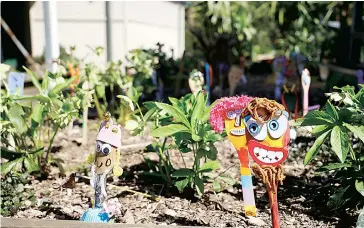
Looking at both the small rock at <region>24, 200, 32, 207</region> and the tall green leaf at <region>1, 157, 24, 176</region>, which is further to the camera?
the tall green leaf at <region>1, 157, 24, 176</region>

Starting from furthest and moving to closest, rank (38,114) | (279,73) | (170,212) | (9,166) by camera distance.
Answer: (279,73) < (38,114) < (9,166) < (170,212)

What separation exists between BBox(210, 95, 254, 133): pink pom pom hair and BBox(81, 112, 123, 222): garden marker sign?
45 centimetres

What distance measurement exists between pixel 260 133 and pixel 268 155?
0.35 ft

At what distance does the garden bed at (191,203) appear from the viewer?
256cm

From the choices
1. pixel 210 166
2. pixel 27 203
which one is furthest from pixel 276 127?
pixel 27 203

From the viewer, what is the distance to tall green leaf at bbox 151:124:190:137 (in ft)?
8.08

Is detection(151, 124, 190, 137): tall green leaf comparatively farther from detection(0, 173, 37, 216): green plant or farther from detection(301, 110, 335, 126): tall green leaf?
detection(0, 173, 37, 216): green plant

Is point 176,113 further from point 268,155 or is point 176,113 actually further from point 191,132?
point 268,155

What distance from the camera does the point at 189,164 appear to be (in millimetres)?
3469

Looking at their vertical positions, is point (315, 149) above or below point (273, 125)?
below

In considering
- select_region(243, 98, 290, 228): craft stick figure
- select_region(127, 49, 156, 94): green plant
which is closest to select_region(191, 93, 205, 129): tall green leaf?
select_region(243, 98, 290, 228): craft stick figure

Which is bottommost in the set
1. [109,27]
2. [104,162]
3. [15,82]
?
[104,162]

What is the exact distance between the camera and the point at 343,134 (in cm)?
222

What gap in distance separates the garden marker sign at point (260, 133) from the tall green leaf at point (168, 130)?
320mm
